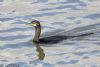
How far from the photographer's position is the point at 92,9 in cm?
2864

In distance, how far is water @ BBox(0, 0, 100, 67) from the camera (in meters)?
20.5

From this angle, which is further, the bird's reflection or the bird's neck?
the bird's neck

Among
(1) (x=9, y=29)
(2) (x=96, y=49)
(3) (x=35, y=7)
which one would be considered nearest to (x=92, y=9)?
(3) (x=35, y=7)

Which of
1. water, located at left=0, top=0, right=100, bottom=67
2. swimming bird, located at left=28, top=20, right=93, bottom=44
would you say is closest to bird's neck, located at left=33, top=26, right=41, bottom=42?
swimming bird, located at left=28, top=20, right=93, bottom=44

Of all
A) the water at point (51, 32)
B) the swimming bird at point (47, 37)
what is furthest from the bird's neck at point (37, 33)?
the water at point (51, 32)

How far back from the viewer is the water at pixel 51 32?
20484 mm

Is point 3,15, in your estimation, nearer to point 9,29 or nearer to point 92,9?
point 9,29

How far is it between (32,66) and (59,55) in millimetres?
1735

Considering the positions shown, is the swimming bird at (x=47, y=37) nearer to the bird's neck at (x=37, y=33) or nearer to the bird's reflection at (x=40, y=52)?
the bird's neck at (x=37, y=33)

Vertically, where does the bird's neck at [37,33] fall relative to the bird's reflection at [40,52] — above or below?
above

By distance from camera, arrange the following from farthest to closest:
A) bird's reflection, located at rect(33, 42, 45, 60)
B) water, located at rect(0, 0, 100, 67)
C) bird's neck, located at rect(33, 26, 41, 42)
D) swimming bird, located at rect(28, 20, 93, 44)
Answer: bird's neck, located at rect(33, 26, 41, 42) < swimming bird, located at rect(28, 20, 93, 44) < bird's reflection, located at rect(33, 42, 45, 60) < water, located at rect(0, 0, 100, 67)

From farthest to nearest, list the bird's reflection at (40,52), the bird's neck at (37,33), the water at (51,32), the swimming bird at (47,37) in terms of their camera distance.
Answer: the bird's neck at (37,33) → the swimming bird at (47,37) → the bird's reflection at (40,52) → the water at (51,32)

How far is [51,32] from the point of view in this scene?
2506cm

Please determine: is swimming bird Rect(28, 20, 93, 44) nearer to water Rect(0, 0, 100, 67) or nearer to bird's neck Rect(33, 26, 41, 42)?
bird's neck Rect(33, 26, 41, 42)
